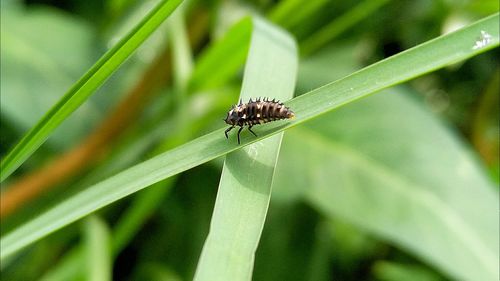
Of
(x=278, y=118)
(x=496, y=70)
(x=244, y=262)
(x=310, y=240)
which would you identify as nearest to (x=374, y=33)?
(x=496, y=70)

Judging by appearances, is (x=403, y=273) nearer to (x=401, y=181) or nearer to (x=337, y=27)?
(x=401, y=181)

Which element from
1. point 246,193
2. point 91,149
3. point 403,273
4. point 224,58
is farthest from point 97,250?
point 403,273

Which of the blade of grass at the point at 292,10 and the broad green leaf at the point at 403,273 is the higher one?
the blade of grass at the point at 292,10

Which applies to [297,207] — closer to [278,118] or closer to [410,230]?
[410,230]

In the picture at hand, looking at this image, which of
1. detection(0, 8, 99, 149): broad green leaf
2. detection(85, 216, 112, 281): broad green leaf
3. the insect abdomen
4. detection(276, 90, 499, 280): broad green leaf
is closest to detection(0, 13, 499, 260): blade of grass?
the insect abdomen

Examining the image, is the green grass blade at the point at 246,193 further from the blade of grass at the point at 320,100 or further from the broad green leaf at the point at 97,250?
the broad green leaf at the point at 97,250

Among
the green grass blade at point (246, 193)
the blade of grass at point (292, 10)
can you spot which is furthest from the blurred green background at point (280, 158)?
the green grass blade at point (246, 193)

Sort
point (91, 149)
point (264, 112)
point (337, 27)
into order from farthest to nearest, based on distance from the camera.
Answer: point (337, 27), point (91, 149), point (264, 112)
